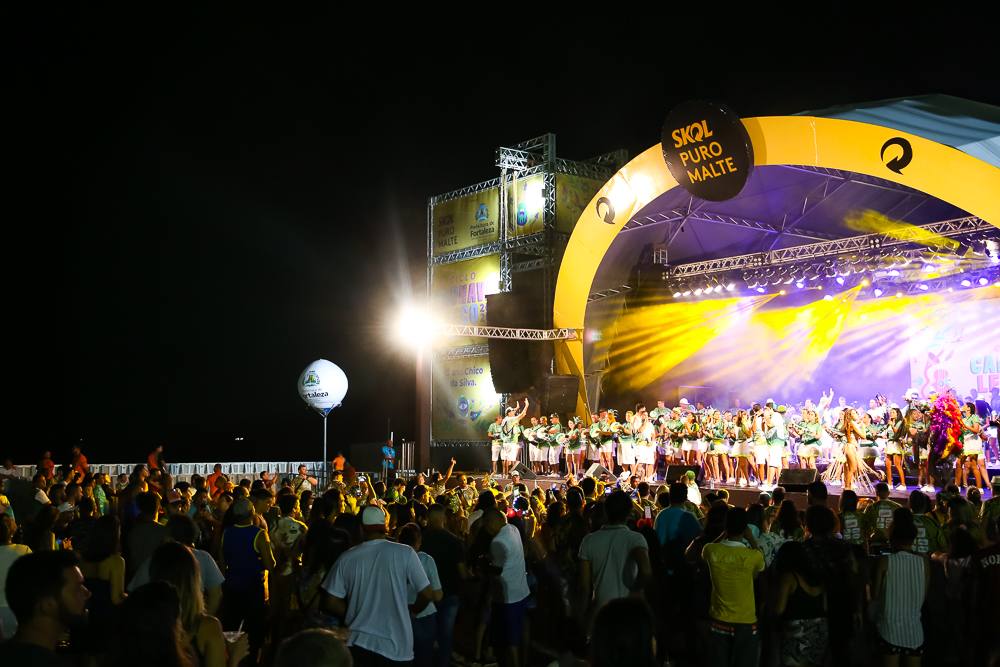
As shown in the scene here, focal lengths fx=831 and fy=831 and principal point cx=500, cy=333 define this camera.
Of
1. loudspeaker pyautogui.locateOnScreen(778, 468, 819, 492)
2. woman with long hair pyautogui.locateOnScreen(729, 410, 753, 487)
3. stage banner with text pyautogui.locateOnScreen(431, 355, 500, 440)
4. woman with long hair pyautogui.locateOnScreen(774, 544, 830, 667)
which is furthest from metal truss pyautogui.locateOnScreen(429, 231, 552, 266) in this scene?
woman with long hair pyautogui.locateOnScreen(774, 544, 830, 667)

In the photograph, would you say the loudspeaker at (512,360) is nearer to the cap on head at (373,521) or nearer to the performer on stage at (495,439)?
the performer on stage at (495,439)

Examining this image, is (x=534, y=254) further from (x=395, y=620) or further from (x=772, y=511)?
(x=395, y=620)

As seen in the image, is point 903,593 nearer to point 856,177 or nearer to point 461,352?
point 856,177

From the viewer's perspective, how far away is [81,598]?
9.61 ft

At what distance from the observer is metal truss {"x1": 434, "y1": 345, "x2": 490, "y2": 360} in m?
26.5

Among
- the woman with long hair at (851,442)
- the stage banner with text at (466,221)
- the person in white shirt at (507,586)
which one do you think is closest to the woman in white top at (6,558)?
the person in white shirt at (507,586)

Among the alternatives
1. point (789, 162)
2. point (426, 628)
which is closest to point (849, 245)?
point (789, 162)

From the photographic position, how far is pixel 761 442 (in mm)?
16562

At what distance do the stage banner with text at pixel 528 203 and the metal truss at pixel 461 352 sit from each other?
12.7 ft

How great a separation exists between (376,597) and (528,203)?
21.8 metres

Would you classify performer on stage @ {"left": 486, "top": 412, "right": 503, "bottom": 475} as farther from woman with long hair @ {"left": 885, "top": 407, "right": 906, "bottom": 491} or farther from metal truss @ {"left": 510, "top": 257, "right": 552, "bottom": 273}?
woman with long hair @ {"left": 885, "top": 407, "right": 906, "bottom": 491}

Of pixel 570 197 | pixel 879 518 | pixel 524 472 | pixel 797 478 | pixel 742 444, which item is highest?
pixel 570 197

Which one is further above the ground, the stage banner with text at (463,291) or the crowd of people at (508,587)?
the stage banner with text at (463,291)

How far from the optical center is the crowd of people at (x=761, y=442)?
15.0 meters
